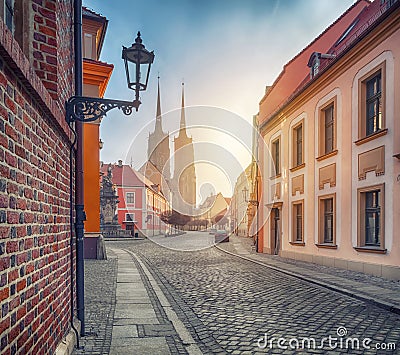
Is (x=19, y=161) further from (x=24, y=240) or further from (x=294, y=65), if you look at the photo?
(x=294, y=65)

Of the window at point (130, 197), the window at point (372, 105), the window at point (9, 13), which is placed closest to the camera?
the window at point (9, 13)

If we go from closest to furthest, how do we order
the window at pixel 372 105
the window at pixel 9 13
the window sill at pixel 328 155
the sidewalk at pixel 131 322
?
the window at pixel 9 13 < the sidewalk at pixel 131 322 < the window at pixel 372 105 < the window sill at pixel 328 155

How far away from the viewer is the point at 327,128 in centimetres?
1587

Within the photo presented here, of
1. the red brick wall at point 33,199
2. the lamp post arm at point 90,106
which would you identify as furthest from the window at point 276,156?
the red brick wall at point 33,199

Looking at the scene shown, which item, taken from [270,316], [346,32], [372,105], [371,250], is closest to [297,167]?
[372,105]

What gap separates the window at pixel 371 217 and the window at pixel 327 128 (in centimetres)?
280

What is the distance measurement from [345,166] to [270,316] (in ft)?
27.7

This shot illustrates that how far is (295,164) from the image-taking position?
18688 millimetres

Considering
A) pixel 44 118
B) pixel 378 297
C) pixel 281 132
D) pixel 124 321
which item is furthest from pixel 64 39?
pixel 281 132

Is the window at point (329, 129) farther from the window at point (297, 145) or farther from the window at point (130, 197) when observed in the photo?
the window at point (130, 197)

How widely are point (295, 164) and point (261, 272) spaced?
692cm

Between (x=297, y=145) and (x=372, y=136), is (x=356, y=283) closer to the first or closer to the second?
(x=372, y=136)

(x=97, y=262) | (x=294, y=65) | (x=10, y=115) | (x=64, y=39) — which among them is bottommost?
(x=97, y=262)

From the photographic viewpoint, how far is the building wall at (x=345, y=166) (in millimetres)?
11453
